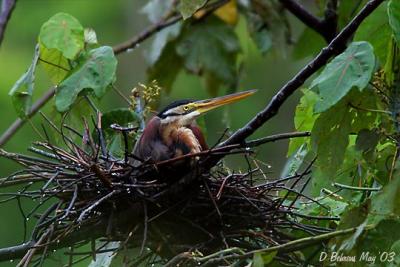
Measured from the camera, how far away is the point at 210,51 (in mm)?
6047

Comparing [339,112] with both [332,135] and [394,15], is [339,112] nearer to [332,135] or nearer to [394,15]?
[332,135]

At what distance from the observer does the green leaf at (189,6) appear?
3.88 meters

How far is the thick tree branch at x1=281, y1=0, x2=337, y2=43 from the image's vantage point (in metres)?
5.55

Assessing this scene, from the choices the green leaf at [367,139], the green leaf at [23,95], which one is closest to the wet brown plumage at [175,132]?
the green leaf at [23,95]

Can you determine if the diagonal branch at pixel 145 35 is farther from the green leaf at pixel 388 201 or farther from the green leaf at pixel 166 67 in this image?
the green leaf at pixel 388 201

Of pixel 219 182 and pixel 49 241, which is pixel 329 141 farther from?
pixel 49 241

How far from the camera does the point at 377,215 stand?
327 centimetres

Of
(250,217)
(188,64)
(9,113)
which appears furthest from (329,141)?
(9,113)

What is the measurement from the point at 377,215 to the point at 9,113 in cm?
934

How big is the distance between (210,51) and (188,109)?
1.33m

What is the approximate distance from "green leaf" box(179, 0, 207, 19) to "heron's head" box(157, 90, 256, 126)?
81 centimetres

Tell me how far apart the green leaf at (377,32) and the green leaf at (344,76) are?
484 mm

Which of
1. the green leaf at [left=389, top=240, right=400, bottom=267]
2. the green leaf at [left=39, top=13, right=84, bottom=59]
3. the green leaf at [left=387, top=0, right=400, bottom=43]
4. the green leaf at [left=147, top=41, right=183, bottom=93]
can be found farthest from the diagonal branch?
the green leaf at [left=389, top=240, right=400, bottom=267]

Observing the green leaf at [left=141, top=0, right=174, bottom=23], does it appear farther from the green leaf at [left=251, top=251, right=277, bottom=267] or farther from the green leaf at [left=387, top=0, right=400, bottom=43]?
the green leaf at [left=251, top=251, right=277, bottom=267]
